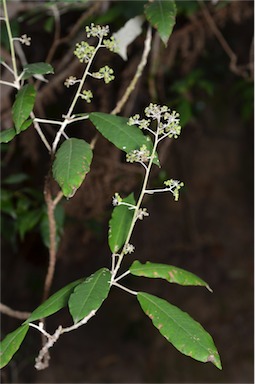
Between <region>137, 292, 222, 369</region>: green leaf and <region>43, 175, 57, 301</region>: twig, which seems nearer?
A: <region>137, 292, 222, 369</region>: green leaf

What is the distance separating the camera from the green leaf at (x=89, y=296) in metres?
0.71

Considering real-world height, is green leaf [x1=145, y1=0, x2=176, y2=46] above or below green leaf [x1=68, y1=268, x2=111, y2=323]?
above

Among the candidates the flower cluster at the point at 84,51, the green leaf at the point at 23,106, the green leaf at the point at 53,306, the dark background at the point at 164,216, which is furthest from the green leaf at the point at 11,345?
the dark background at the point at 164,216

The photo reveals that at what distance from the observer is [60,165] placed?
78cm

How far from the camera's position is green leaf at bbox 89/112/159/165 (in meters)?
0.81

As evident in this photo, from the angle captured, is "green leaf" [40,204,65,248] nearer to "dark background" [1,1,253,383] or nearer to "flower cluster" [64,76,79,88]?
"dark background" [1,1,253,383]

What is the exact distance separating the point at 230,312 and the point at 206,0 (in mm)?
2009

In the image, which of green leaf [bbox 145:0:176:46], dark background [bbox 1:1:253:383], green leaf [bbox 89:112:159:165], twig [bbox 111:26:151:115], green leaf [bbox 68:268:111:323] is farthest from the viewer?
dark background [bbox 1:1:253:383]

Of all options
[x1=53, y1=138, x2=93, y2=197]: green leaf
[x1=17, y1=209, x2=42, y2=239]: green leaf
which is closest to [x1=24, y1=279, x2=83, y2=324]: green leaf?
[x1=53, y1=138, x2=93, y2=197]: green leaf

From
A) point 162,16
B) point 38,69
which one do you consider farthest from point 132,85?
→ point 38,69

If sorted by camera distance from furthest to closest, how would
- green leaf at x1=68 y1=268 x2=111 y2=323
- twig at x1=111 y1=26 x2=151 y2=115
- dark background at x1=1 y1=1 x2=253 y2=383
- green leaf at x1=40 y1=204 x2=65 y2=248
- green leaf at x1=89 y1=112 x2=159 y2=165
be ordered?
dark background at x1=1 y1=1 x2=253 y2=383, green leaf at x1=40 y1=204 x2=65 y2=248, twig at x1=111 y1=26 x2=151 y2=115, green leaf at x1=89 y1=112 x2=159 y2=165, green leaf at x1=68 y1=268 x2=111 y2=323

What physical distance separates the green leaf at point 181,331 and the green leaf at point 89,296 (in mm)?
80

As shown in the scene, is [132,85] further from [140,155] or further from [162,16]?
[140,155]

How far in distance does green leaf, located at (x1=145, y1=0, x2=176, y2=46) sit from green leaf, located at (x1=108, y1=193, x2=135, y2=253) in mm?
297
